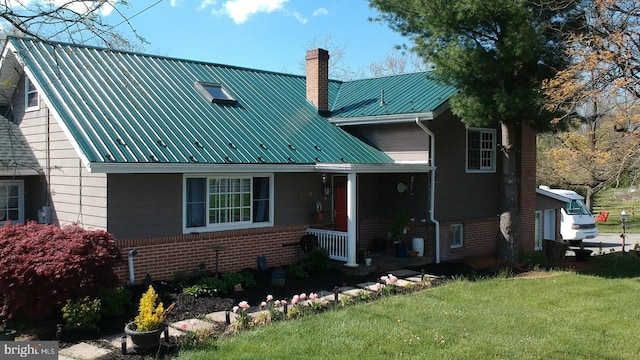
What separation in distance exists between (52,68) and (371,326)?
9.83 m

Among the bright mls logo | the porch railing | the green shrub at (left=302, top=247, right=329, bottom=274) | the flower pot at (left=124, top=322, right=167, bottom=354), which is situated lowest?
the bright mls logo

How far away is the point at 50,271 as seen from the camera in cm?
873

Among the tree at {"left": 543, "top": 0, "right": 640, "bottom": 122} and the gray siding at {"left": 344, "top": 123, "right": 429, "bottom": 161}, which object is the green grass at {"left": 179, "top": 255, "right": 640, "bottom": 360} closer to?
the tree at {"left": 543, "top": 0, "right": 640, "bottom": 122}

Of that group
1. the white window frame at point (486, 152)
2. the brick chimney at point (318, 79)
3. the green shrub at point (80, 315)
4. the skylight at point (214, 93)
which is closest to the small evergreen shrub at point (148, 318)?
the green shrub at point (80, 315)

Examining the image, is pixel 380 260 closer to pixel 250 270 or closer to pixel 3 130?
pixel 250 270

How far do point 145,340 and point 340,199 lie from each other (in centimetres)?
880

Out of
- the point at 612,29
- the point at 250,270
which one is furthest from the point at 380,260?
the point at 612,29

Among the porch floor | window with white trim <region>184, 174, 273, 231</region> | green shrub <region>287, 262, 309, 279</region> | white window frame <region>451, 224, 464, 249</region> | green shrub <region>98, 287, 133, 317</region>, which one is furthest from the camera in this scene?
white window frame <region>451, 224, 464, 249</region>

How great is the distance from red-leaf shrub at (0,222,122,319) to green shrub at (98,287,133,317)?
21 cm

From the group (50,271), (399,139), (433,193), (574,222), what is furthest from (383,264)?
(574,222)

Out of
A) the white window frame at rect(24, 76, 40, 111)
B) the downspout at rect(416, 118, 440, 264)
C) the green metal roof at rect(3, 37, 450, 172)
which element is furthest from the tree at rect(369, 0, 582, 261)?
the white window frame at rect(24, 76, 40, 111)

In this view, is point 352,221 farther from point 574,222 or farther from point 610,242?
point 610,242

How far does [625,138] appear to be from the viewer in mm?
12477

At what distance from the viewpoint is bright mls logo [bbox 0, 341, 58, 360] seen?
741 cm
